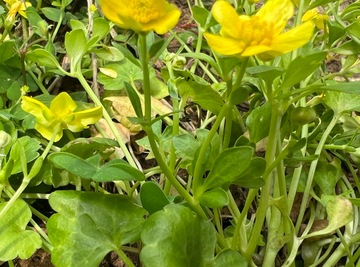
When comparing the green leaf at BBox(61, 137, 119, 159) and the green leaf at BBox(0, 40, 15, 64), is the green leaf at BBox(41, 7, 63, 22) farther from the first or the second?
the green leaf at BBox(61, 137, 119, 159)

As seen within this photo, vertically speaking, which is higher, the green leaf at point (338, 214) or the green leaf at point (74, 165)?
the green leaf at point (74, 165)

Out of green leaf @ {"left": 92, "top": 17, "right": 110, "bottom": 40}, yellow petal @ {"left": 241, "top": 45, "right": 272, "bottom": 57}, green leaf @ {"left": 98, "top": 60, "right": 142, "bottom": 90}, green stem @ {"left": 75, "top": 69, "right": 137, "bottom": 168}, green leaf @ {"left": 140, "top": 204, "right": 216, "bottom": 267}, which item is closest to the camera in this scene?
yellow petal @ {"left": 241, "top": 45, "right": 272, "bottom": 57}

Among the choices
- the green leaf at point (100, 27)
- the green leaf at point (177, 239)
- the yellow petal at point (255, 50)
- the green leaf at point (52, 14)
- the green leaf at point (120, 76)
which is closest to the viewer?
the yellow petal at point (255, 50)

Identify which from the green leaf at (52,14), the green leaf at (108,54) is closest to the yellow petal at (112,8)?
the green leaf at (108,54)

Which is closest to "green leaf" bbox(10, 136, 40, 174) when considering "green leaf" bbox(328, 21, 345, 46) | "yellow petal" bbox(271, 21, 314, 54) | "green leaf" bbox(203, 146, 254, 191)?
"green leaf" bbox(203, 146, 254, 191)

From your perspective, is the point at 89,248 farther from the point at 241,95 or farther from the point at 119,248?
the point at 241,95

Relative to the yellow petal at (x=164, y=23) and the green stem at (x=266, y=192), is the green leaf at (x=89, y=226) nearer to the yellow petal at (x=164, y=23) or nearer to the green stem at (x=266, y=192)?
the green stem at (x=266, y=192)

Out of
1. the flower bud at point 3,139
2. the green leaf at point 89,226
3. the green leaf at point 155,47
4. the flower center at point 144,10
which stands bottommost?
the green leaf at point 89,226
